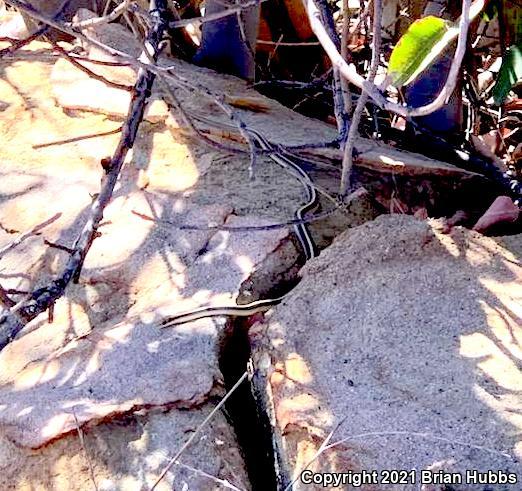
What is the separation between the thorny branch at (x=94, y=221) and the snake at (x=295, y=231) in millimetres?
204

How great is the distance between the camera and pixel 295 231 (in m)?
1.81

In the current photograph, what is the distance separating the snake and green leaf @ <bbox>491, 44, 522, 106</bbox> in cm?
44

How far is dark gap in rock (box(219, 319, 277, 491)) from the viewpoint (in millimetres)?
1417

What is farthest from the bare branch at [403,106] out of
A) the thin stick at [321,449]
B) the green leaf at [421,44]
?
the thin stick at [321,449]

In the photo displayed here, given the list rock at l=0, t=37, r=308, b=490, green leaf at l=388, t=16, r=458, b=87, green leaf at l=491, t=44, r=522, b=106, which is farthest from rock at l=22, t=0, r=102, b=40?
green leaf at l=388, t=16, r=458, b=87

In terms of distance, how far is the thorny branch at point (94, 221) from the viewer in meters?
1.54

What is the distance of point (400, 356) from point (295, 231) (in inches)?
17.1

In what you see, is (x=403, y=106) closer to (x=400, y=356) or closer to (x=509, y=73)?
(x=400, y=356)

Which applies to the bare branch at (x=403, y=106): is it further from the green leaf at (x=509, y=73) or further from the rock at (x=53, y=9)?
the rock at (x=53, y=9)

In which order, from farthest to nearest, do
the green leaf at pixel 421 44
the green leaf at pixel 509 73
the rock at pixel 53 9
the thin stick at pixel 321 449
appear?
the rock at pixel 53 9
the green leaf at pixel 509 73
the thin stick at pixel 321 449
the green leaf at pixel 421 44

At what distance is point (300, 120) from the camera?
2.37 m

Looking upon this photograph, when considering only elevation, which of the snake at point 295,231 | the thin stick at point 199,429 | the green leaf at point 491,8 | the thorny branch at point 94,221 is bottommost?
the thin stick at point 199,429

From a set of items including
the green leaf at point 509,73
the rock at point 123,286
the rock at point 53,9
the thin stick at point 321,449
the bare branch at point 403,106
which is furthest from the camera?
the rock at point 53,9

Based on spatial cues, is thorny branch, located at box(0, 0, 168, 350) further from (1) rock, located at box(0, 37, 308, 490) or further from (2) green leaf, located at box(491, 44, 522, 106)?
(2) green leaf, located at box(491, 44, 522, 106)
